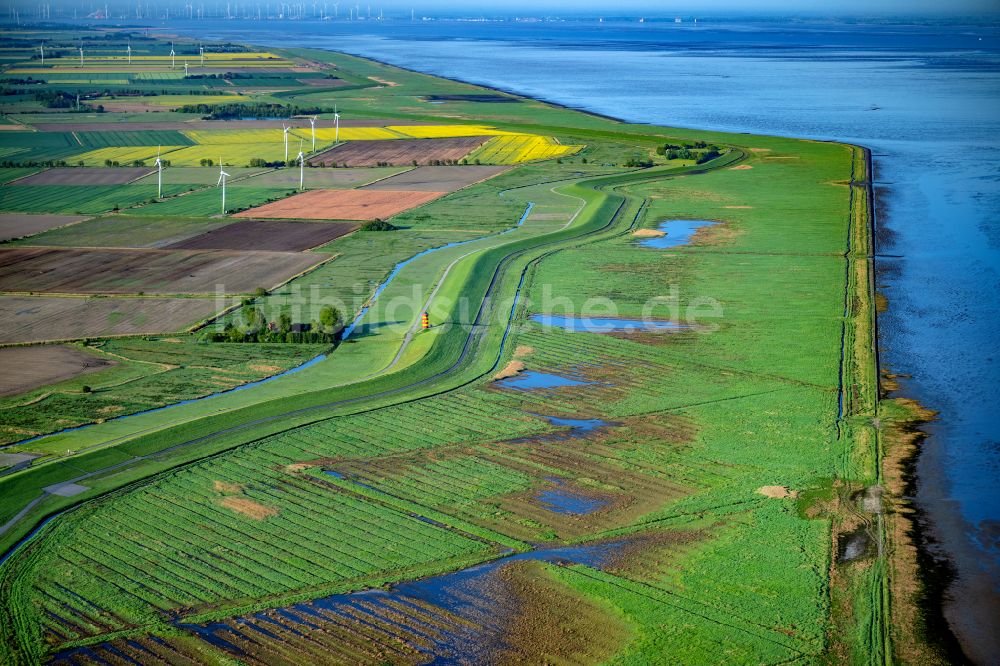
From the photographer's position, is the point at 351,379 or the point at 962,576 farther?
the point at 351,379

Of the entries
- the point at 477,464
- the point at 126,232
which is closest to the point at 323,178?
the point at 126,232

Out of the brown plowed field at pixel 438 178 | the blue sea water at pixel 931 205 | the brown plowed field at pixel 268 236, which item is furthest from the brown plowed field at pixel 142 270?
the blue sea water at pixel 931 205

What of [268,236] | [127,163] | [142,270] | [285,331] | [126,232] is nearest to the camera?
[285,331]

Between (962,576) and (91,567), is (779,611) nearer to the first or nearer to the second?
(962,576)

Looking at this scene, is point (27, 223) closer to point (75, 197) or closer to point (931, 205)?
point (75, 197)

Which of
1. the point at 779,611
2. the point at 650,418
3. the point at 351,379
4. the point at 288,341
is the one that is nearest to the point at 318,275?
the point at 288,341

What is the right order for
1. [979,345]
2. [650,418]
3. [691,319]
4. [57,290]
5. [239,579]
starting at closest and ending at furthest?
1. [239,579]
2. [650,418]
3. [979,345]
4. [691,319]
5. [57,290]

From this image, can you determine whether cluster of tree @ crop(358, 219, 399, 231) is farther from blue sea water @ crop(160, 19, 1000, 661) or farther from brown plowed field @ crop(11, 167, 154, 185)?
blue sea water @ crop(160, 19, 1000, 661)

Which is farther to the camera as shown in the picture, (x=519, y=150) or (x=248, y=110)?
(x=248, y=110)
